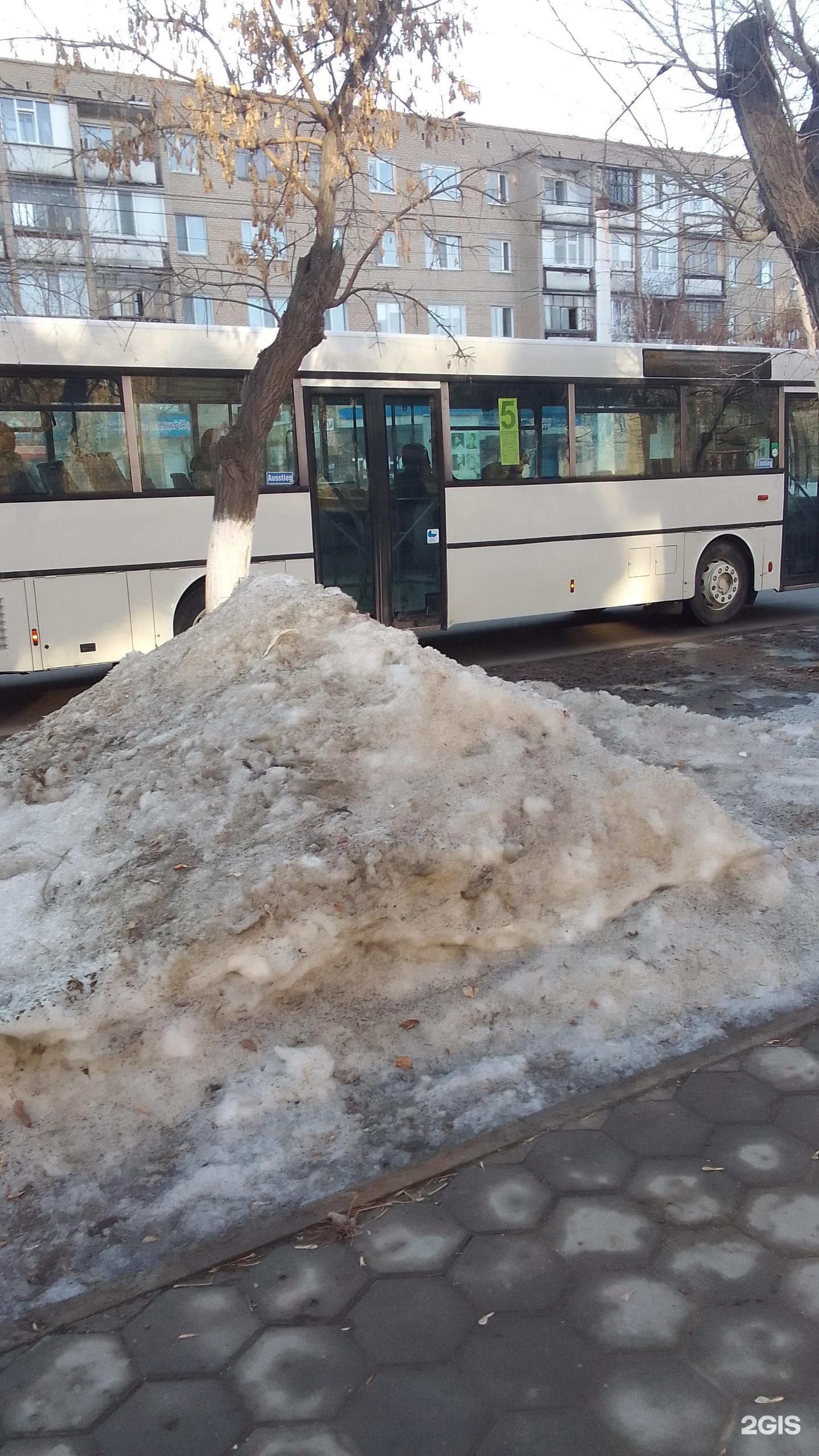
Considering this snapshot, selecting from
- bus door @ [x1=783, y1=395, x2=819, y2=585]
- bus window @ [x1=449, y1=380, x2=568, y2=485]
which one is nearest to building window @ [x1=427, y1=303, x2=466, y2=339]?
bus door @ [x1=783, y1=395, x2=819, y2=585]

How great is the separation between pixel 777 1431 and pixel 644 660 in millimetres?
9925

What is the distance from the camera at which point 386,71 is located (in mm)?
8602

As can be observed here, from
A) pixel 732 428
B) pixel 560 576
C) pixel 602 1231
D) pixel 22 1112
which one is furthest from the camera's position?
pixel 732 428

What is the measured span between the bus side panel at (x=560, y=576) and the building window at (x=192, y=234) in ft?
111

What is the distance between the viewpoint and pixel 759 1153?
3072 mm

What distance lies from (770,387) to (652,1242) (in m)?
13.0

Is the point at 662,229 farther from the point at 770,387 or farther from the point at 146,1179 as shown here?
the point at 146,1179

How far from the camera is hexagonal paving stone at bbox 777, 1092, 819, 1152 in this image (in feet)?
10.3

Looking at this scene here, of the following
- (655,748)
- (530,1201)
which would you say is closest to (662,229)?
(655,748)

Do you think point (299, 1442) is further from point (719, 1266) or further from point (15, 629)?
point (15, 629)

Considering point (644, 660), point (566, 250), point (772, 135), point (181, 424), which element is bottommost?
point (644, 660)

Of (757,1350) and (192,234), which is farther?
(192,234)

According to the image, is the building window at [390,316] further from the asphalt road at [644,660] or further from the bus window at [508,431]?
the bus window at [508,431]

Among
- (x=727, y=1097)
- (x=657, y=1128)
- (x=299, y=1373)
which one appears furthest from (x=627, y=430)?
(x=299, y=1373)
